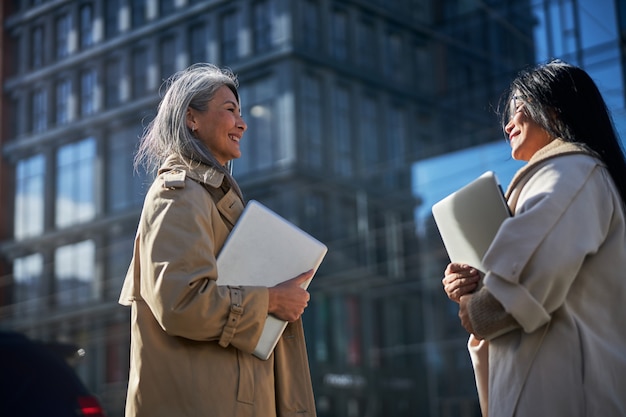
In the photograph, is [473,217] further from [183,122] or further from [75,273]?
[75,273]

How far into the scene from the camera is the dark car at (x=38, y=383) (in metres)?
4.30

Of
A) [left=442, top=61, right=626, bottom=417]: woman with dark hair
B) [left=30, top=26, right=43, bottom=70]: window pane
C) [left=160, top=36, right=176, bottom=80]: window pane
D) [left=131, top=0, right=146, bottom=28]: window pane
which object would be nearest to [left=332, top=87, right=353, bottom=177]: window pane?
[left=160, top=36, right=176, bottom=80]: window pane

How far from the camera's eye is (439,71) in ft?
82.8

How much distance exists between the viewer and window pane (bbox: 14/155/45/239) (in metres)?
32.0

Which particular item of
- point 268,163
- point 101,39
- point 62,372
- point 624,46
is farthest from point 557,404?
point 101,39

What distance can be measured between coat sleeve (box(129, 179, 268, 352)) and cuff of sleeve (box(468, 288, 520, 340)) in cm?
65

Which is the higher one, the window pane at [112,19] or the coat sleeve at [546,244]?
the window pane at [112,19]

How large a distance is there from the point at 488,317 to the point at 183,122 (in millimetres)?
1252

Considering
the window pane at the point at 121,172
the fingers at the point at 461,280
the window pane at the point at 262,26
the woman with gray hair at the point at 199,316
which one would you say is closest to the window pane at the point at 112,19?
the window pane at the point at 121,172

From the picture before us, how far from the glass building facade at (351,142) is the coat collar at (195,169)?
16967 millimetres

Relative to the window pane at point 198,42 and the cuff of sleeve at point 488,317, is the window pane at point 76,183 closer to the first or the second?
the window pane at point 198,42

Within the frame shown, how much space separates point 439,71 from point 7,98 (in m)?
15.4

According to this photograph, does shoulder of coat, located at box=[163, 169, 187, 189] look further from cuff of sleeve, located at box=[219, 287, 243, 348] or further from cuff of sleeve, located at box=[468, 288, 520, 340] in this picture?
cuff of sleeve, located at box=[468, 288, 520, 340]

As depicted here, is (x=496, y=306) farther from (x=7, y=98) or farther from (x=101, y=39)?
(x=7, y=98)
